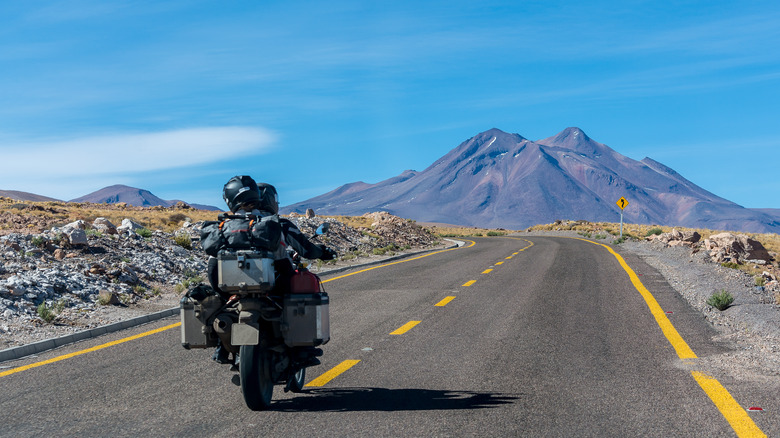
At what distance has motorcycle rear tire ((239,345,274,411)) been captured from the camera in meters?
5.42

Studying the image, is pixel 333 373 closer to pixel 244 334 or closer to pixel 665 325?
pixel 244 334

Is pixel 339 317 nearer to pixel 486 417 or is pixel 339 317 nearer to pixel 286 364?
pixel 286 364

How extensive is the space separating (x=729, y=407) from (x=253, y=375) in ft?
12.5

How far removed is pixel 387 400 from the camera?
584 cm

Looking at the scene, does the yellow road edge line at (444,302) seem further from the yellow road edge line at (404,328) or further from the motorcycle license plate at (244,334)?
the motorcycle license plate at (244,334)

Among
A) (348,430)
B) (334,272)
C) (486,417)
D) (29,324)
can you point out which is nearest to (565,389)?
(486,417)

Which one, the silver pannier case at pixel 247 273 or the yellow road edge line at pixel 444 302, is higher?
the silver pannier case at pixel 247 273

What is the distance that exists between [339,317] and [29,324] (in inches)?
180

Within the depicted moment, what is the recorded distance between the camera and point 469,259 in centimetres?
2467

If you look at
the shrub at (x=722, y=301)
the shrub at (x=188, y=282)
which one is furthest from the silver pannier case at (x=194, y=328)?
the shrub at (x=722, y=301)

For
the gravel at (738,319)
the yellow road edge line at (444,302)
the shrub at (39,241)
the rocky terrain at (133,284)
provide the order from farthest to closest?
the shrub at (39,241), the yellow road edge line at (444,302), the rocky terrain at (133,284), the gravel at (738,319)

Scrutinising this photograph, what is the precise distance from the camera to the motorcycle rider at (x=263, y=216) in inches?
229

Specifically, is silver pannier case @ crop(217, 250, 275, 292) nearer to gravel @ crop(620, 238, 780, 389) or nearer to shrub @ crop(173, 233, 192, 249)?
gravel @ crop(620, 238, 780, 389)

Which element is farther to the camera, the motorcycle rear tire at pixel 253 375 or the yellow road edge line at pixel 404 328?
the yellow road edge line at pixel 404 328
